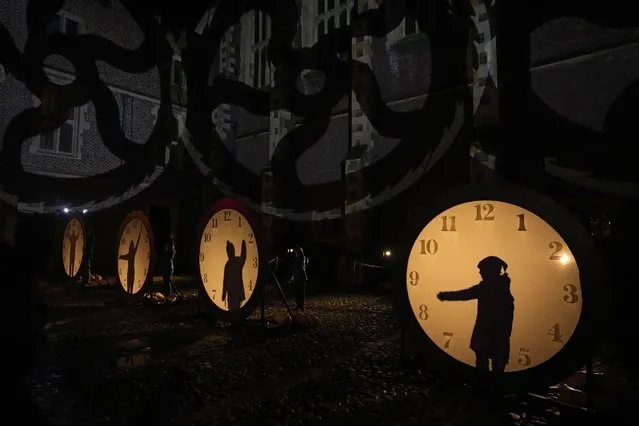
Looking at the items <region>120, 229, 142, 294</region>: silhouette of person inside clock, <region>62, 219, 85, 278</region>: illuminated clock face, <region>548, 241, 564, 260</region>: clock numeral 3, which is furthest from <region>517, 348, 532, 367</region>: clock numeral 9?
<region>62, 219, 85, 278</region>: illuminated clock face

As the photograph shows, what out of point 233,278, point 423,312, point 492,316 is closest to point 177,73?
point 233,278

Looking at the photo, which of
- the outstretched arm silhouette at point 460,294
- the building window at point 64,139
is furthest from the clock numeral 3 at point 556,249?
the building window at point 64,139

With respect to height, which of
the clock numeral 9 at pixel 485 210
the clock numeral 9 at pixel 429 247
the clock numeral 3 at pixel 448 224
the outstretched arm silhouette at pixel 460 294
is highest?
the clock numeral 9 at pixel 485 210

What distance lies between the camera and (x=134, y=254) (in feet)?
25.3

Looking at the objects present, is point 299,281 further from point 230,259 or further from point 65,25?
point 65,25

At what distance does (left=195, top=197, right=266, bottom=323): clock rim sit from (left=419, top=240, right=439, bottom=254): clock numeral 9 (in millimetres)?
2458

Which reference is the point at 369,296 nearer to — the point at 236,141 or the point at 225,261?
the point at 225,261

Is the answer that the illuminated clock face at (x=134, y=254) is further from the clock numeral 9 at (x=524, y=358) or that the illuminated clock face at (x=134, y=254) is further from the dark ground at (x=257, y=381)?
the clock numeral 9 at (x=524, y=358)

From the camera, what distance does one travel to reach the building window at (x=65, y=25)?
47.4ft

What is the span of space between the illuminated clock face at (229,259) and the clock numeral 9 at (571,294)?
3733 millimetres

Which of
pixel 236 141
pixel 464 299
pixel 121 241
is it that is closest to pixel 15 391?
pixel 464 299

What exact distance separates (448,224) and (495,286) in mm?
679

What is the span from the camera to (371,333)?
244 inches

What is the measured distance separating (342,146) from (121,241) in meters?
8.84
